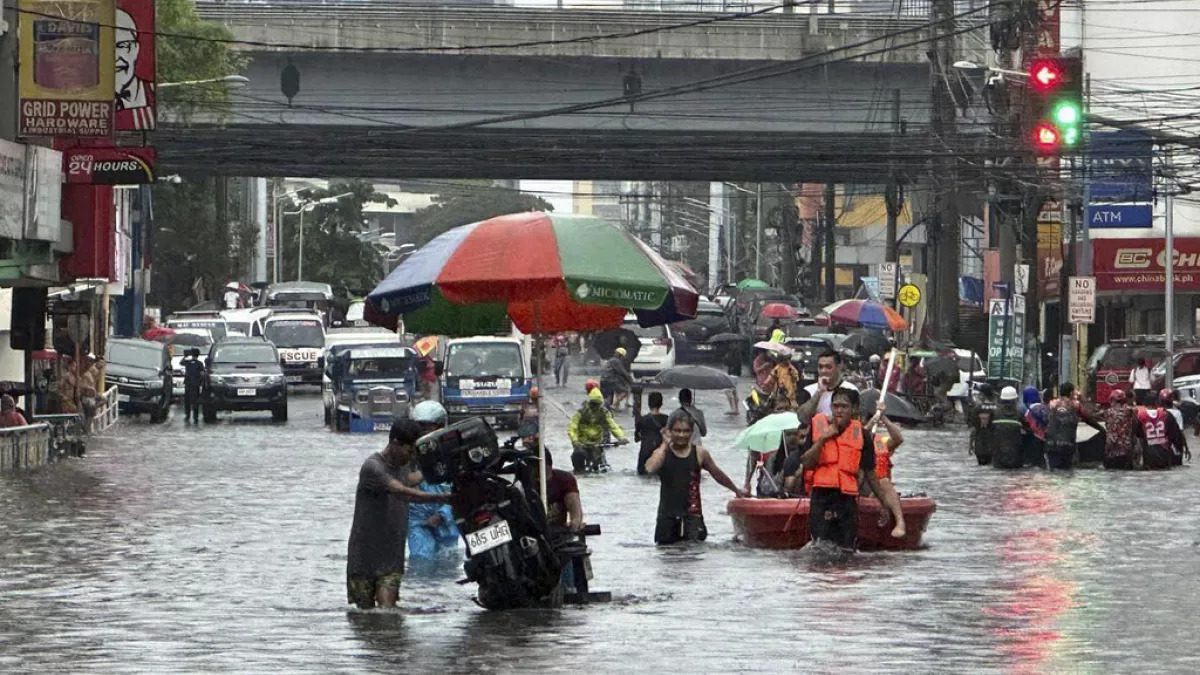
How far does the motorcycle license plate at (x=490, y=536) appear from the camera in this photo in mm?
15086

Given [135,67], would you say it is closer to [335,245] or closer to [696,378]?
[696,378]

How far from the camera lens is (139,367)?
50.2 meters

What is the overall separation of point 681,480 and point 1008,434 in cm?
1395

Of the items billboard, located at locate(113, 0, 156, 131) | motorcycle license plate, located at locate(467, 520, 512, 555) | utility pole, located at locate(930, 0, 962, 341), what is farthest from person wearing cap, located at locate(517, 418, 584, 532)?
utility pole, located at locate(930, 0, 962, 341)

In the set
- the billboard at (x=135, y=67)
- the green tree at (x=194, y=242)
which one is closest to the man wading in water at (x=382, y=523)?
the billboard at (x=135, y=67)

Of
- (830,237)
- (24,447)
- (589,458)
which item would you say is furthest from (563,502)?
(830,237)

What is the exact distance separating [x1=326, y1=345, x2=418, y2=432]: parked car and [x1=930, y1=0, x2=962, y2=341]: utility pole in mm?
10711

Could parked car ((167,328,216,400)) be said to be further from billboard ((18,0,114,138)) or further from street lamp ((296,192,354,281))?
street lamp ((296,192,354,281))

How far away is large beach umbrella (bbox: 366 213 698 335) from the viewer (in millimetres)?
15859

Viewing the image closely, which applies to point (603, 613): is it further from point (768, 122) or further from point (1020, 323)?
point (768, 122)

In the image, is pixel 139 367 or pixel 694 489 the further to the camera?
pixel 139 367

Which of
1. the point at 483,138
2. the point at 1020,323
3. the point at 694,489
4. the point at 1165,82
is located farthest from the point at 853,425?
the point at 1165,82

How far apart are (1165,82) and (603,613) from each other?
5311 cm

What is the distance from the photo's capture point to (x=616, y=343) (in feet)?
203
